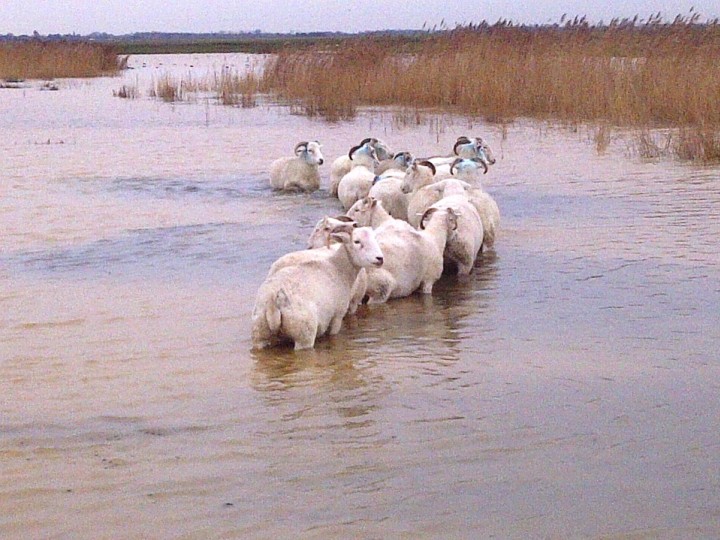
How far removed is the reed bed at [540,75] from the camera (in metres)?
21.8

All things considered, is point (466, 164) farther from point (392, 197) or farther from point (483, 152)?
point (483, 152)

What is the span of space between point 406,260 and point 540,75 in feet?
52.9

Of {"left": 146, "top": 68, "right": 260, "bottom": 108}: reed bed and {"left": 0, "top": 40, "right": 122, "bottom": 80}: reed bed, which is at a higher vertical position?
{"left": 0, "top": 40, "right": 122, "bottom": 80}: reed bed

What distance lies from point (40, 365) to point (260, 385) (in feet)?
4.98

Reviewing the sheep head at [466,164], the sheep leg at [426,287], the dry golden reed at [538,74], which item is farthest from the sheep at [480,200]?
the dry golden reed at [538,74]

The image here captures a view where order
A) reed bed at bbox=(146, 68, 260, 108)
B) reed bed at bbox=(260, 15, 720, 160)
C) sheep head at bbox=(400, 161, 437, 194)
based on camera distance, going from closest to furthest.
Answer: sheep head at bbox=(400, 161, 437, 194), reed bed at bbox=(260, 15, 720, 160), reed bed at bbox=(146, 68, 260, 108)

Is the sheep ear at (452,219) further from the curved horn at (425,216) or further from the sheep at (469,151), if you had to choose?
the sheep at (469,151)

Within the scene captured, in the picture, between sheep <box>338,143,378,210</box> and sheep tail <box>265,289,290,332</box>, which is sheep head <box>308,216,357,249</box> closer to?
sheep tail <box>265,289,290,332</box>

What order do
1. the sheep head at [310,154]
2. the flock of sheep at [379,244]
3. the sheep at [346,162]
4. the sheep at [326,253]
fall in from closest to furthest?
1. the flock of sheep at [379,244]
2. the sheep at [326,253]
3. the sheep at [346,162]
4. the sheep head at [310,154]

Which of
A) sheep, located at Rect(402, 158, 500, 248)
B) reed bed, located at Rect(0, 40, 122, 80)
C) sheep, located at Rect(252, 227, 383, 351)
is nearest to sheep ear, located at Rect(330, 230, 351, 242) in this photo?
sheep, located at Rect(252, 227, 383, 351)

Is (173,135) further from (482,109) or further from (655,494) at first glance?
(655,494)

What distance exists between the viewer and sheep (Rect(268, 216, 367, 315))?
8.45 m

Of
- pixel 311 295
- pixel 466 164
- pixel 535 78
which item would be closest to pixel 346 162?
pixel 466 164

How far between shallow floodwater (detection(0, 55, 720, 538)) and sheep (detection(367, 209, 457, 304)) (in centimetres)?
16
